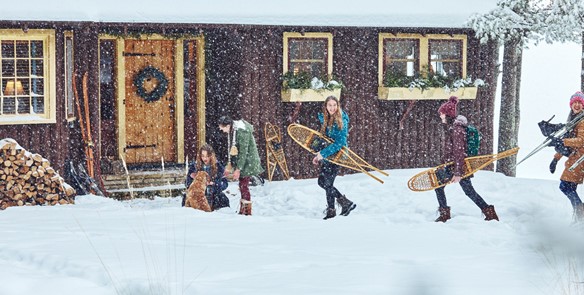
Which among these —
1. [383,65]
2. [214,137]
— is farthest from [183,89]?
[383,65]

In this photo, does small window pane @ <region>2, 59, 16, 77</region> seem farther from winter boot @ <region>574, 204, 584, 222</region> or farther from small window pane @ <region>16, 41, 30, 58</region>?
winter boot @ <region>574, 204, 584, 222</region>

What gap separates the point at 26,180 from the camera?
14250mm

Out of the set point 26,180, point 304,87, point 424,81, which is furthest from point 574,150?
point 26,180

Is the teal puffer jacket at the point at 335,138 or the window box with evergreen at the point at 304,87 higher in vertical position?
the window box with evergreen at the point at 304,87

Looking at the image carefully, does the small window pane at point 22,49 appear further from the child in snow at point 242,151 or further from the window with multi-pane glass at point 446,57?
the window with multi-pane glass at point 446,57

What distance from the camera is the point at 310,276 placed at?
28.1 feet

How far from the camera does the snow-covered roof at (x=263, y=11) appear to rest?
1487cm

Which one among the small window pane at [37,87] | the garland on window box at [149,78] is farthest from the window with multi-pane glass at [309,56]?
the small window pane at [37,87]

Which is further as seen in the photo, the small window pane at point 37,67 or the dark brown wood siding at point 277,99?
the dark brown wood siding at point 277,99

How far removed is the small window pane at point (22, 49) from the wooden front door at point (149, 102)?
7.07 feet

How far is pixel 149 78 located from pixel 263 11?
2243 mm

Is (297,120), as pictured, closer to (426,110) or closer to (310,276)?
(426,110)

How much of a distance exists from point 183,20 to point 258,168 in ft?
11.5

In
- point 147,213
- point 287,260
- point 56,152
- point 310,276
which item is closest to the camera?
point 310,276
